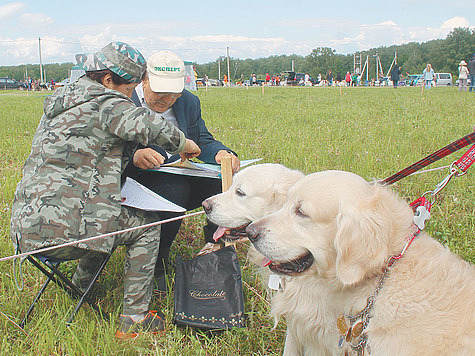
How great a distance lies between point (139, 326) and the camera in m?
2.61

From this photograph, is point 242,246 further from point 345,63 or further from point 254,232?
point 345,63

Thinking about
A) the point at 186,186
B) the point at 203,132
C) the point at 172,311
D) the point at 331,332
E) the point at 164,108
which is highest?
the point at 164,108

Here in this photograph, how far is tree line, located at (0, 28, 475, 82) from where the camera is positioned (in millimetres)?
79938

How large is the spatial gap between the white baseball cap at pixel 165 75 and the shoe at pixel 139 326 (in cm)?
166

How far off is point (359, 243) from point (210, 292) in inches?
54.0

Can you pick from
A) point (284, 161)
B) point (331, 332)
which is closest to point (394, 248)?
point (331, 332)

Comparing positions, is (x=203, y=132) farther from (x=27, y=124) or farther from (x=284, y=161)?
(x=27, y=124)

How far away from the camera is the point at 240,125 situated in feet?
31.0

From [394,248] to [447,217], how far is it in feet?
7.60

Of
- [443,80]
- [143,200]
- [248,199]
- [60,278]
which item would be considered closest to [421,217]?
[248,199]

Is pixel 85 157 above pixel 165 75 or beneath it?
Result: beneath

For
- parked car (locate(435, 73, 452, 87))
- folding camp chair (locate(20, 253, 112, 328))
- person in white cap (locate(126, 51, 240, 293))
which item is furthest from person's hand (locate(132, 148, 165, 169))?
parked car (locate(435, 73, 452, 87))

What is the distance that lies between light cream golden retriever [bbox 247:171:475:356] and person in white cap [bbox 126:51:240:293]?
1.36m

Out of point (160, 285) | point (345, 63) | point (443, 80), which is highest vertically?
point (345, 63)
